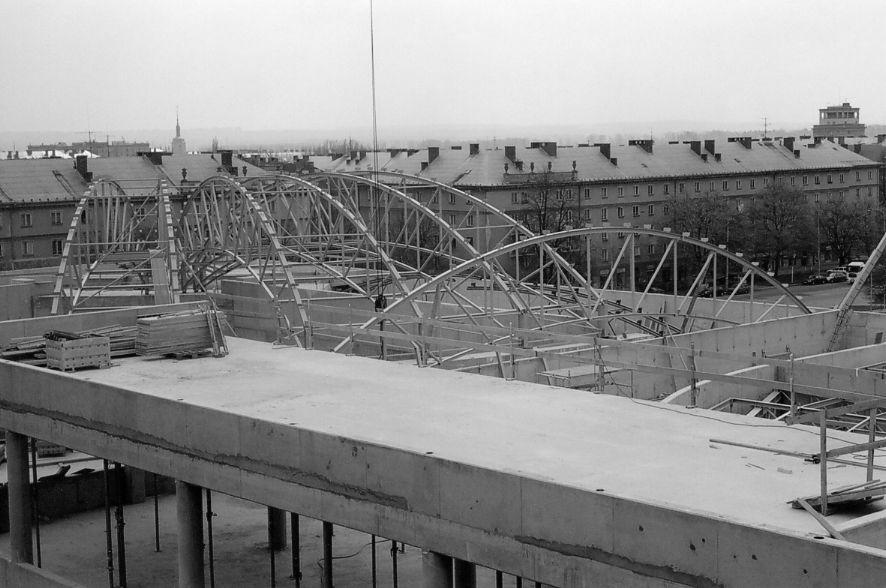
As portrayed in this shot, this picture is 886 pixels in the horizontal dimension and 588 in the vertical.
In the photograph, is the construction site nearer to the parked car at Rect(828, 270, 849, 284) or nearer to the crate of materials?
the crate of materials

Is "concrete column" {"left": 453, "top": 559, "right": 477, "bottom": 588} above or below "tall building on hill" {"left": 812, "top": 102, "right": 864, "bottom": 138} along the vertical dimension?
below

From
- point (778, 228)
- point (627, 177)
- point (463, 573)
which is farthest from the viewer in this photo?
point (627, 177)

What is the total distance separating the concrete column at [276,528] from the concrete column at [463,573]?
814 centimetres

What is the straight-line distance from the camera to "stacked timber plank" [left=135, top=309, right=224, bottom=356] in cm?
2545

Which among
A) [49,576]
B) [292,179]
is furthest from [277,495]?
[292,179]

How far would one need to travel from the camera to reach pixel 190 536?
778 inches

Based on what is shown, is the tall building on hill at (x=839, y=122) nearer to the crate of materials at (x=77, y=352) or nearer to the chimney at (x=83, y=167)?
the chimney at (x=83, y=167)

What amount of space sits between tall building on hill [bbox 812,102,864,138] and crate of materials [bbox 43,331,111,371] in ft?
467

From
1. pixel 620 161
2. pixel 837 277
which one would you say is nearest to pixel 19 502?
pixel 837 277

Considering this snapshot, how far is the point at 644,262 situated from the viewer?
268ft

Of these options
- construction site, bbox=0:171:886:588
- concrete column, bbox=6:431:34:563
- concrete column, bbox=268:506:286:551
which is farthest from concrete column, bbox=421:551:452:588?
concrete column, bbox=6:431:34:563

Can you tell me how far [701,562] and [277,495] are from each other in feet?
23.5

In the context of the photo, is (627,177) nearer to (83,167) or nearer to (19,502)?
(83,167)

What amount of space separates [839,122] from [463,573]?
161 metres
